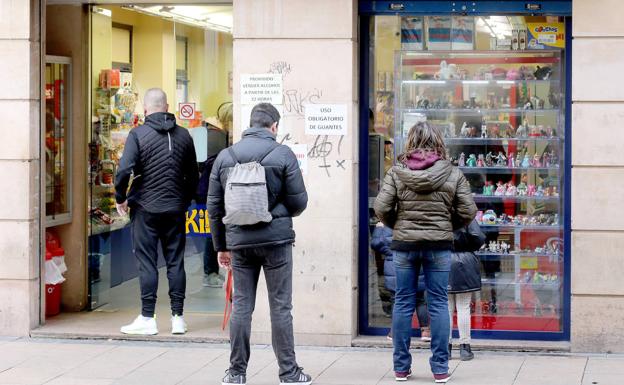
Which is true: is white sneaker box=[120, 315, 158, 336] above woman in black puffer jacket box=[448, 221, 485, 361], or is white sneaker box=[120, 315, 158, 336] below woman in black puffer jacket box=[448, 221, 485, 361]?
below

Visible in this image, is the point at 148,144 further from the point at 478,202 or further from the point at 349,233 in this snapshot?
the point at 478,202

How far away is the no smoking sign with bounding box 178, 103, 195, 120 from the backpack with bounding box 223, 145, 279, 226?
133 inches

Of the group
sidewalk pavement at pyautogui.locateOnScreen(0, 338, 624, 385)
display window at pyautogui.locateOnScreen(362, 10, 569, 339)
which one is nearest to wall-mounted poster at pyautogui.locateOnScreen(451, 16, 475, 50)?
display window at pyautogui.locateOnScreen(362, 10, 569, 339)

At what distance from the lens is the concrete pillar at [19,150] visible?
9.84 m

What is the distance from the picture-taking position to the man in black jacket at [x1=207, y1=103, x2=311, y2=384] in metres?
7.71

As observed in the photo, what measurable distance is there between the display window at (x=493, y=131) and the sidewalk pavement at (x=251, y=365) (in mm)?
688

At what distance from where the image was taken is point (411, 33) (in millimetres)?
9766

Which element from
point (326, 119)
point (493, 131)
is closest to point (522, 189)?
point (493, 131)

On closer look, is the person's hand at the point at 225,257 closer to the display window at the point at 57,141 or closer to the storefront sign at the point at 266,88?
the storefront sign at the point at 266,88

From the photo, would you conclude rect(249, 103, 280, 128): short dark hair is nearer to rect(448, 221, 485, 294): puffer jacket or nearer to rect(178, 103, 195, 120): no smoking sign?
rect(448, 221, 485, 294): puffer jacket

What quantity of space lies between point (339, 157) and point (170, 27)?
2.58 meters

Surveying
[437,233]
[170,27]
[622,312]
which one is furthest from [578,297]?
[170,27]

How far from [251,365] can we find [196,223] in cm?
221

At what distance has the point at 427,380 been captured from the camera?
327 inches
